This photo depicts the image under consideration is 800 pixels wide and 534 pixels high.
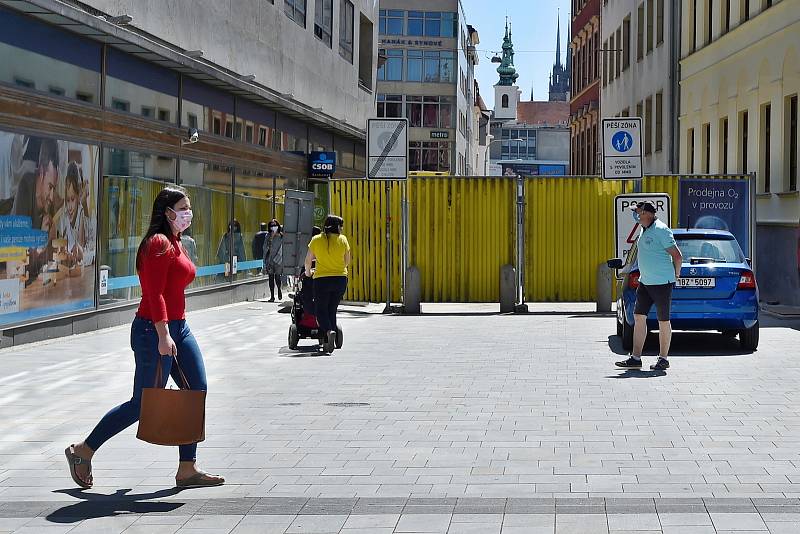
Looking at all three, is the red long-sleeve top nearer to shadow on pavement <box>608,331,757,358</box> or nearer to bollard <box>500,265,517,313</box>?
shadow on pavement <box>608,331,757,358</box>

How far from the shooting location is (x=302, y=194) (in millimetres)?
22766

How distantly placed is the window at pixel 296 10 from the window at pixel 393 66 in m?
52.8

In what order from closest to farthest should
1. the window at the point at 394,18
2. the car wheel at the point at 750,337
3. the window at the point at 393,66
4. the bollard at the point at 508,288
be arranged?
the car wheel at the point at 750,337
the bollard at the point at 508,288
the window at the point at 393,66
the window at the point at 394,18

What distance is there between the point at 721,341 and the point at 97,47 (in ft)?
30.5

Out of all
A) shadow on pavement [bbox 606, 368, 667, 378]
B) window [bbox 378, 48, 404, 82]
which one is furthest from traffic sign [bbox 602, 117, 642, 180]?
window [bbox 378, 48, 404, 82]

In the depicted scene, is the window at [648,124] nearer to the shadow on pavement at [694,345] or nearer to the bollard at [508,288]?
the bollard at [508,288]

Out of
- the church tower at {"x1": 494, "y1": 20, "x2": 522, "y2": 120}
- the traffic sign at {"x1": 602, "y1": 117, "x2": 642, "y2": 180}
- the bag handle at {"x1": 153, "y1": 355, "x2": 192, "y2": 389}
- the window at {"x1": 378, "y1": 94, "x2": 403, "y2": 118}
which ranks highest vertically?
the church tower at {"x1": 494, "y1": 20, "x2": 522, "y2": 120}

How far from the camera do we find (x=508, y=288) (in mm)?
24750

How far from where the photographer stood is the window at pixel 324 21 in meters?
37.1

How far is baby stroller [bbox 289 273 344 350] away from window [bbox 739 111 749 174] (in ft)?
54.2

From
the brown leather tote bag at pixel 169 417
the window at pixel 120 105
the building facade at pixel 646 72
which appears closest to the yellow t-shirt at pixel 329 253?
the window at pixel 120 105

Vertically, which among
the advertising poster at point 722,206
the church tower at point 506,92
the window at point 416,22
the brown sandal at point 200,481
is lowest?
the brown sandal at point 200,481

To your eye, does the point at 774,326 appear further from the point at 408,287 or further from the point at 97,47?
the point at 97,47

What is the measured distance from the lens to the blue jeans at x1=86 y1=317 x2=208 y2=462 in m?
7.97
